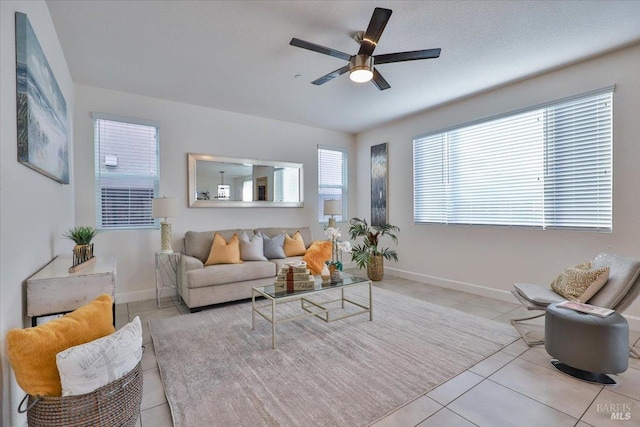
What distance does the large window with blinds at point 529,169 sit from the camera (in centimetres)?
312

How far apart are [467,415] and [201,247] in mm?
3528

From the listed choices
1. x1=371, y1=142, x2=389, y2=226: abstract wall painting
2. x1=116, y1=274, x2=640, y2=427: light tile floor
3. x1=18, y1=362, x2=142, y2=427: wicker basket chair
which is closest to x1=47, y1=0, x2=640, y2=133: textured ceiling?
x1=371, y1=142, x2=389, y2=226: abstract wall painting

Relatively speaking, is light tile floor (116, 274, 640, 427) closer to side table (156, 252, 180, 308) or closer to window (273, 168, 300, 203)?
side table (156, 252, 180, 308)

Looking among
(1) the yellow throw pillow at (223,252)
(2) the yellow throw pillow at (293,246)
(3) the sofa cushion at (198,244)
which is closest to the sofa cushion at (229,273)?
(1) the yellow throw pillow at (223,252)

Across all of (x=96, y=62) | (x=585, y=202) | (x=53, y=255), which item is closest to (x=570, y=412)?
(x=585, y=202)

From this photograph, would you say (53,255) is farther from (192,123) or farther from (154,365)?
(192,123)

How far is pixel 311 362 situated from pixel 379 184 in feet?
13.0

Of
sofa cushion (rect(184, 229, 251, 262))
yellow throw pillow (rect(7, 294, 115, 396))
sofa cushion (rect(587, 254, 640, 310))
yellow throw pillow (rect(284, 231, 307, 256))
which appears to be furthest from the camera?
yellow throw pillow (rect(284, 231, 307, 256))

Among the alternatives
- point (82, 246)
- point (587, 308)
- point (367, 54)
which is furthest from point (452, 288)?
point (82, 246)

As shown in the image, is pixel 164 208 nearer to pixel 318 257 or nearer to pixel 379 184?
pixel 318 257

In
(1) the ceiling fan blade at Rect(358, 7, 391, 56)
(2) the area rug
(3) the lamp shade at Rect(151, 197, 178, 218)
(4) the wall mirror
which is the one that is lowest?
(2) the area rug

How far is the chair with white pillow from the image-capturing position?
7.33 feet

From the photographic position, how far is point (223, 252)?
3.91m

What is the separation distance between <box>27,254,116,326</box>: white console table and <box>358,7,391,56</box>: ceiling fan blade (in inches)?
98.9
